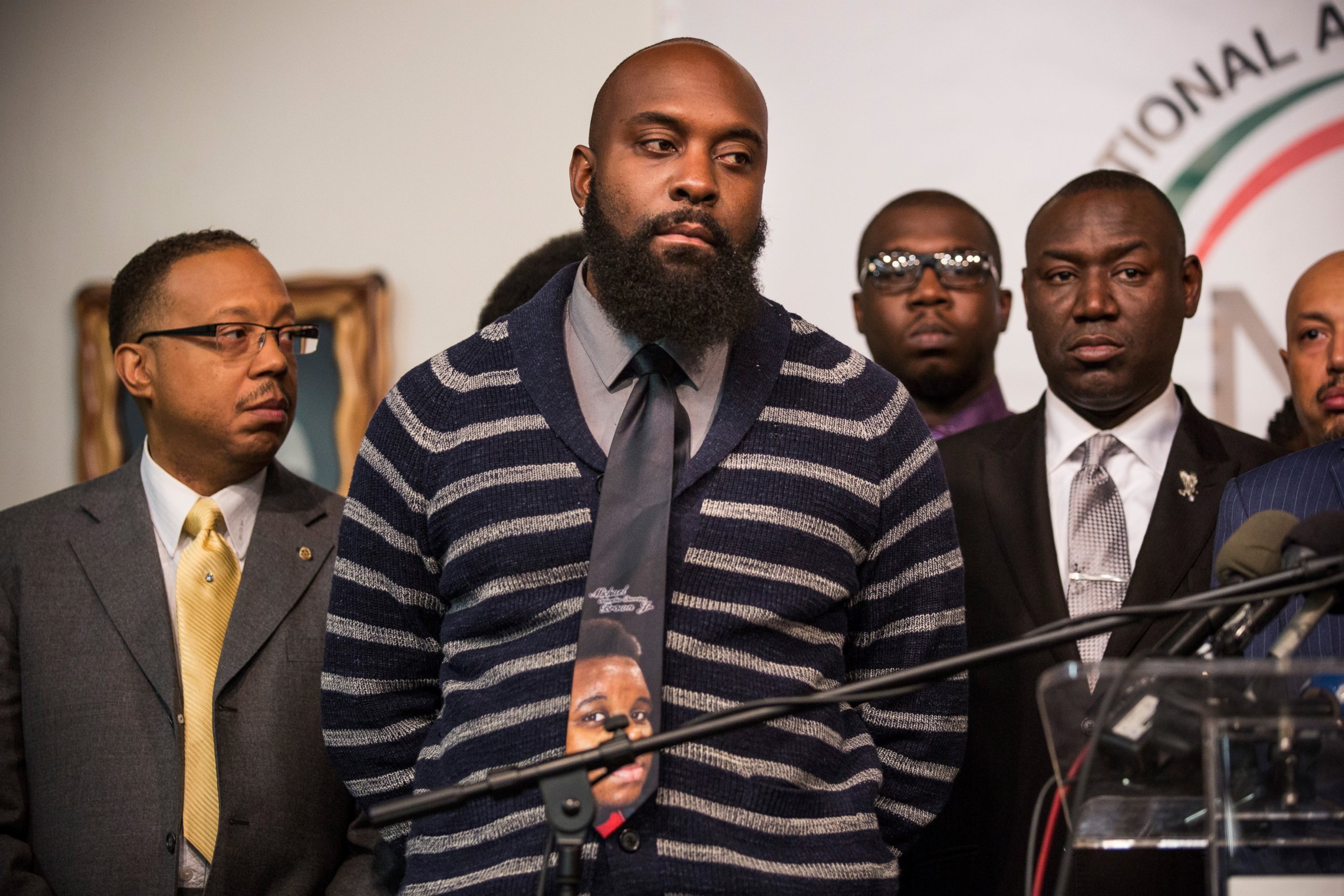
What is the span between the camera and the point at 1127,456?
279 centimetres

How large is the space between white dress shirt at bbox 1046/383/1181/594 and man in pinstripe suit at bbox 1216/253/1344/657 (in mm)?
266

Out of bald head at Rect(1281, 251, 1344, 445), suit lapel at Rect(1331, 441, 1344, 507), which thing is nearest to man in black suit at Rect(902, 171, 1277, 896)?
bald head at Rect(1281, 251, 1344, 445)

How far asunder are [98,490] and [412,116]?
199 centimetres

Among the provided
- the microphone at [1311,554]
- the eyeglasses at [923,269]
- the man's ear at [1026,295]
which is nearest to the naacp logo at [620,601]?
the microphone at [1311,554]

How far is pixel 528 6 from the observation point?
14.3ft

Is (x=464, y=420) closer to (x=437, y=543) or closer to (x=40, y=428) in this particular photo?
(x=437, y=543)

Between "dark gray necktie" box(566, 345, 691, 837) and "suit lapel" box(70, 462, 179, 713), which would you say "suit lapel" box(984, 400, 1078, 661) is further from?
"suit lapel" box(70, 462, 179, 713)

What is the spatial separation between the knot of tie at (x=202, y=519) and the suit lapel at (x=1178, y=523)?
5.71 feet

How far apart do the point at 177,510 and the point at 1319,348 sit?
2.35m

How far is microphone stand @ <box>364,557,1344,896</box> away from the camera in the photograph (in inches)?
55.9

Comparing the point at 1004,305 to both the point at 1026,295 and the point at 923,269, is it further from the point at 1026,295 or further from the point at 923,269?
the point at 1026,295

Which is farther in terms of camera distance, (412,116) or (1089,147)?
(412,116)

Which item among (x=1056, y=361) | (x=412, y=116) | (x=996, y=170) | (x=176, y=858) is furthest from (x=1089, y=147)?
→ (x=176, y=858)

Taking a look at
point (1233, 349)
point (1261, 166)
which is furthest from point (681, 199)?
point (1261, 166)
